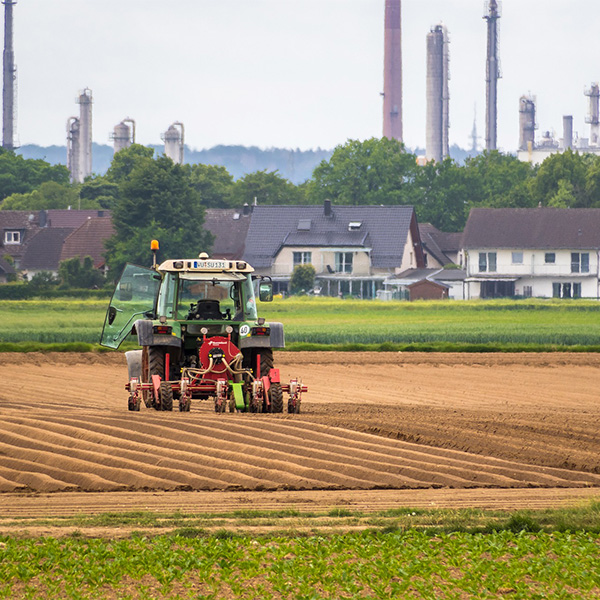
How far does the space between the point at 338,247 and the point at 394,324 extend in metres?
35.0

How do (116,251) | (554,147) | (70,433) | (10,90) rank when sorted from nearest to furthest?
(70,433), (116,251), (10,90), (554,147)

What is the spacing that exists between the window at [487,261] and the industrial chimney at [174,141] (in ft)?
184

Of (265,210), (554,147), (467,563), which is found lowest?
(467,563)

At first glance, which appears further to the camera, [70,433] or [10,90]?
[10,90]

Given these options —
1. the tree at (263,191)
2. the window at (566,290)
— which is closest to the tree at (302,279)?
the window at (566,290)

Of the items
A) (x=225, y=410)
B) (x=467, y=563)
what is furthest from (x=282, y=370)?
(x=467, y=563)

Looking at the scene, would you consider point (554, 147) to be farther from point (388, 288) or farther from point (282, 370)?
point (282, 370)

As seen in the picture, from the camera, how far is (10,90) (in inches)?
4702

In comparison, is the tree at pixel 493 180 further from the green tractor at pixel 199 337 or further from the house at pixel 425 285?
the green tractor at pixel 199 337

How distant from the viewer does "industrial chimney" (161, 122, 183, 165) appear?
13050cm

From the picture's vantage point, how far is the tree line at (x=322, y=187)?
257ft

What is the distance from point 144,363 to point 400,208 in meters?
64.9

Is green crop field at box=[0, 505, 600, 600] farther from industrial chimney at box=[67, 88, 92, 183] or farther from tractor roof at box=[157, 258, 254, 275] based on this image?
industrial chimney at box=[67, 88, 92, 183]

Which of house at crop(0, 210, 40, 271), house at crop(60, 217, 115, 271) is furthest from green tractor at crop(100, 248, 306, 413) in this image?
house at crop(0, 210, 40, 271)
